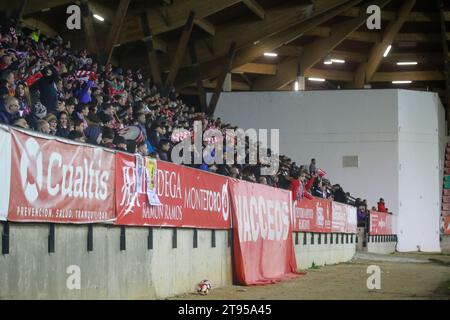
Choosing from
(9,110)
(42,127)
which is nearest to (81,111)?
(9,110)

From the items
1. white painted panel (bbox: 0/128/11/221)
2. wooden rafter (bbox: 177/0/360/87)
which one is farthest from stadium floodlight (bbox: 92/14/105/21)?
white painted panel (bbox: 0/128/11/221)

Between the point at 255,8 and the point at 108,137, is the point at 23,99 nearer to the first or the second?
the point at 108,137

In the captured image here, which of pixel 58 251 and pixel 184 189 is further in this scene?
pixel 184 189

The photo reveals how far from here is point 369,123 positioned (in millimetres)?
36688

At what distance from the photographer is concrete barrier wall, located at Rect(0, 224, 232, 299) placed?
24.1ft

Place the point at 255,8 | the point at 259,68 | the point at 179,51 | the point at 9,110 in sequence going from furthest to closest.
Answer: the point at 259,68 < the point at 255,8 < the point at 179,51 < the point at 9,110

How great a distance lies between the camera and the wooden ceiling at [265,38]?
2658 centimetres

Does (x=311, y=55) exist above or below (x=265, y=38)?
above

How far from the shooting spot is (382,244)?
3189 centimetres

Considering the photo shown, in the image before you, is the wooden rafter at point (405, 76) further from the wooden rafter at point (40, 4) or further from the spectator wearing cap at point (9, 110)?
the spectator wearing cap at point (9, 110)

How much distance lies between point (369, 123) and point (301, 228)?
740 inches

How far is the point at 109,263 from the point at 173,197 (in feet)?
7.03
